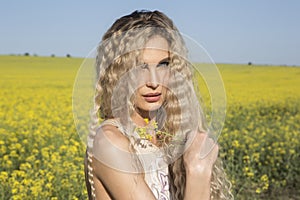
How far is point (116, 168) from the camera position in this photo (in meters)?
1.27

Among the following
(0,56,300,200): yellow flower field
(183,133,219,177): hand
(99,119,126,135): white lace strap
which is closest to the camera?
(183,133,219,177): hand

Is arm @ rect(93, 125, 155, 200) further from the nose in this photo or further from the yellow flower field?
the yellow flower field

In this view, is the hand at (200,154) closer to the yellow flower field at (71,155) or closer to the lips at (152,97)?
the lips at (152,97)

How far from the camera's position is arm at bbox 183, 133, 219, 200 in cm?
123

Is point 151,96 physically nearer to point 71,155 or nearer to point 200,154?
point 200,154

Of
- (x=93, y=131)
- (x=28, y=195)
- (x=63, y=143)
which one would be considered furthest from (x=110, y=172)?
(x=63, y=143)

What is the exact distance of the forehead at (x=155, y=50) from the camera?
4.24 feet

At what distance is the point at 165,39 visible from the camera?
4.33ft

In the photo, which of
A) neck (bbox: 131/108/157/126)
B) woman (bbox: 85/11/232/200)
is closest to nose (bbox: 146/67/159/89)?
woman (bbox: 85/11/232/200)

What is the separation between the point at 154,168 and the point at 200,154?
0.25 meters

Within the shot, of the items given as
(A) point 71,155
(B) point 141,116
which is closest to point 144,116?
(B) point 141,116

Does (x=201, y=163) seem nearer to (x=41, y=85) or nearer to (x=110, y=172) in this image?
(x=110, y=172)

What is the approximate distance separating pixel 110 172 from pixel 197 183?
0.20m

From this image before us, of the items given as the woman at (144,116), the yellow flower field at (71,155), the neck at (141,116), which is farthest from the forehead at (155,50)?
the yellow flower field at (71,155)
